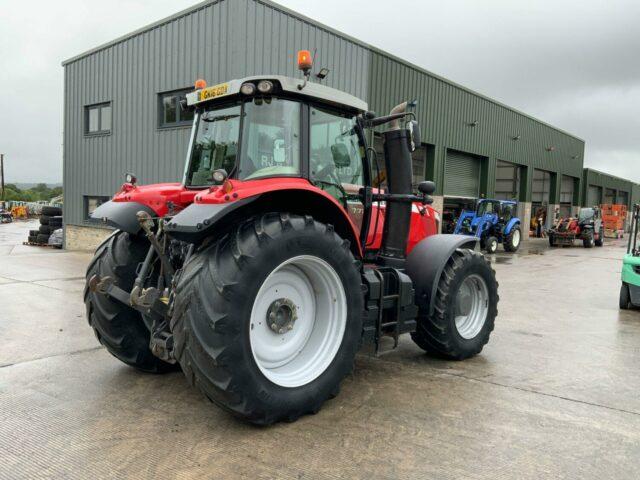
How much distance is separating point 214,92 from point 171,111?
1018cm

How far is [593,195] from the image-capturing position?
1705 inches

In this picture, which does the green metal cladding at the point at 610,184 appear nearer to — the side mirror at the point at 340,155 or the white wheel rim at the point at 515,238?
the white wheel rim at the point at 515,238

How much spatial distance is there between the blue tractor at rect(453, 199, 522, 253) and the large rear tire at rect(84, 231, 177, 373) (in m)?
16.0

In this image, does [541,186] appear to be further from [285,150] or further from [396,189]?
[285,150]

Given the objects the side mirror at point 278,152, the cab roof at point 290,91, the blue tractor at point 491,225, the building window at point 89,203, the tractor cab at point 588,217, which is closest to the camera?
the cab roof at point 290,91

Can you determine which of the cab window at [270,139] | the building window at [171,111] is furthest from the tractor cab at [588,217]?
the cab window at [270,139]

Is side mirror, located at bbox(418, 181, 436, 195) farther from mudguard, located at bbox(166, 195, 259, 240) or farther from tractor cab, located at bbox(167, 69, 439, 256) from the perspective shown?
mudguard, located at bbox(166, 195, 259, 240)

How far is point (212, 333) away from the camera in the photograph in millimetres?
2998

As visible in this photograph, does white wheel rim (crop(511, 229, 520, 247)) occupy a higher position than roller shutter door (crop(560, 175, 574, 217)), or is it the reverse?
roller shutter door (crop(560, 175, 574, 217))

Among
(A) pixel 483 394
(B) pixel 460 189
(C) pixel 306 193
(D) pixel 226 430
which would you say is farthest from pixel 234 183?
(B) pixel 460 189

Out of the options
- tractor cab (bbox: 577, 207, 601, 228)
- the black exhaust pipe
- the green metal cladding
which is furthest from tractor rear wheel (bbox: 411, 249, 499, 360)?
the green metal cladding

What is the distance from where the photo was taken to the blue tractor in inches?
750

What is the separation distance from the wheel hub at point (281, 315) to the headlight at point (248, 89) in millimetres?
1466

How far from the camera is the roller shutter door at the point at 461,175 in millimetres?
21188
